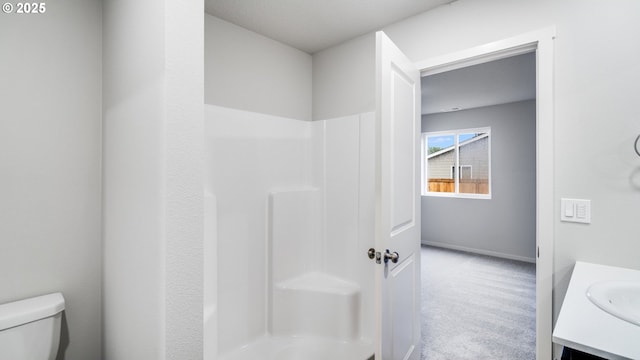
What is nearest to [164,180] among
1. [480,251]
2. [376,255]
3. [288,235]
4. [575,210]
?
[376,255]

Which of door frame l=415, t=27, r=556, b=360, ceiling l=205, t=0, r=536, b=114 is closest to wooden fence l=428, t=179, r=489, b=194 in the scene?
ceiling l=205, t=0, r=536, b=114

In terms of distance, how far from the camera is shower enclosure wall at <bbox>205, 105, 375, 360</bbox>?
2.04 metres

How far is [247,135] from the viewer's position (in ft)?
7.18

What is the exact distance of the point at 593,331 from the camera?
0.83 m

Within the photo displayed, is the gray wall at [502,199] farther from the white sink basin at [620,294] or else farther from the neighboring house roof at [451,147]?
the white sink basin at [620,294]

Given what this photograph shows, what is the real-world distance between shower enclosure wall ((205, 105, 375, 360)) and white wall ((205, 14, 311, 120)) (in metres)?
0.13

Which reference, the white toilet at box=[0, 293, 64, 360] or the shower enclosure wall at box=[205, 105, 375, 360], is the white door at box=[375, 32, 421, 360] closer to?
the shower enclosure wall at box=[205, 105, 375, 360]

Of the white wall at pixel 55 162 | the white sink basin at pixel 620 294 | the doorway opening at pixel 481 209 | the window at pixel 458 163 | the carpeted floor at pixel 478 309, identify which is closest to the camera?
the white sink basin at pixel 620 294

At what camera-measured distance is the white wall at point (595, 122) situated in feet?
4.36

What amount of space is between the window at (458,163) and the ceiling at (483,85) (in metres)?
0.63

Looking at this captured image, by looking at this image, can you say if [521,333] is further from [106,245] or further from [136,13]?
[136,13]

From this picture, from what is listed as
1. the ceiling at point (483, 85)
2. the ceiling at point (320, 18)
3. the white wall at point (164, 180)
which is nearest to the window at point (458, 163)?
the ceiling at point (483, 85)

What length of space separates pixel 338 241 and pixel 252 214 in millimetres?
758

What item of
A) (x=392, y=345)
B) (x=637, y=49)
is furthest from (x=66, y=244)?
(x=637, y=49)
